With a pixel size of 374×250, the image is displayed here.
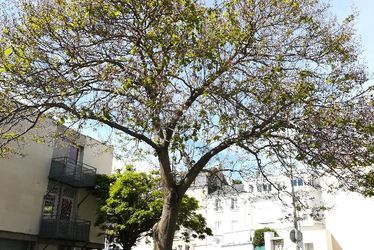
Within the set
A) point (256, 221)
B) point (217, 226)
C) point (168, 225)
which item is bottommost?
point (168, 225)

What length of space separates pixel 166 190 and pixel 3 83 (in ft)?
15.2

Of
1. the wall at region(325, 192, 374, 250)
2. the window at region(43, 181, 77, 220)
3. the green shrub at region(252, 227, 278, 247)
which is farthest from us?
the green shrub at region(252, 227, 278, 247)

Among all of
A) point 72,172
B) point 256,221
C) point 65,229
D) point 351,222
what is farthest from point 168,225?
point 256,221

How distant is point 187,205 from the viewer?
25.7 meters

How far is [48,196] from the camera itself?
24453 mm

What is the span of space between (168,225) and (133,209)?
13.9 meters

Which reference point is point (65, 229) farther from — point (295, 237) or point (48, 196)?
point (295, 237)

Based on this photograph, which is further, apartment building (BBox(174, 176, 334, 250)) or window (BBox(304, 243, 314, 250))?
window (BBox(304, 243, 314, 250))

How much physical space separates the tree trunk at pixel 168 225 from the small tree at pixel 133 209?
42.5 ft

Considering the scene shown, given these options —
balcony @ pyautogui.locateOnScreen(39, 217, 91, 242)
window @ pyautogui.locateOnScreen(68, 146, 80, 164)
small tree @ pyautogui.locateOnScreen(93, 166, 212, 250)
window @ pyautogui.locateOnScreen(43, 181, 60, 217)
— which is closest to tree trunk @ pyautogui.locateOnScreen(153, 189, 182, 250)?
small tree @ pyautogui.locateOnScreen(93, 166, 212, 250)

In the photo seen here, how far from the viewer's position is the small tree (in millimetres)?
24844

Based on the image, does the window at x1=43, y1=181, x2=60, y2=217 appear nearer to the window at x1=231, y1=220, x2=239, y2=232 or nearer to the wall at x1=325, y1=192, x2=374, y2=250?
the wall at x1=325, y1=192, x2=374, y2=250

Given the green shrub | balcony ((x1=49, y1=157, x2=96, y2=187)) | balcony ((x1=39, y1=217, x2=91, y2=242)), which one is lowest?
balcony ((x1=39, y1=217, x2=91, y2=242))

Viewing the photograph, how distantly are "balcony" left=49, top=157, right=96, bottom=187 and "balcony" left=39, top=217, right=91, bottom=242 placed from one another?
6.76 feet
